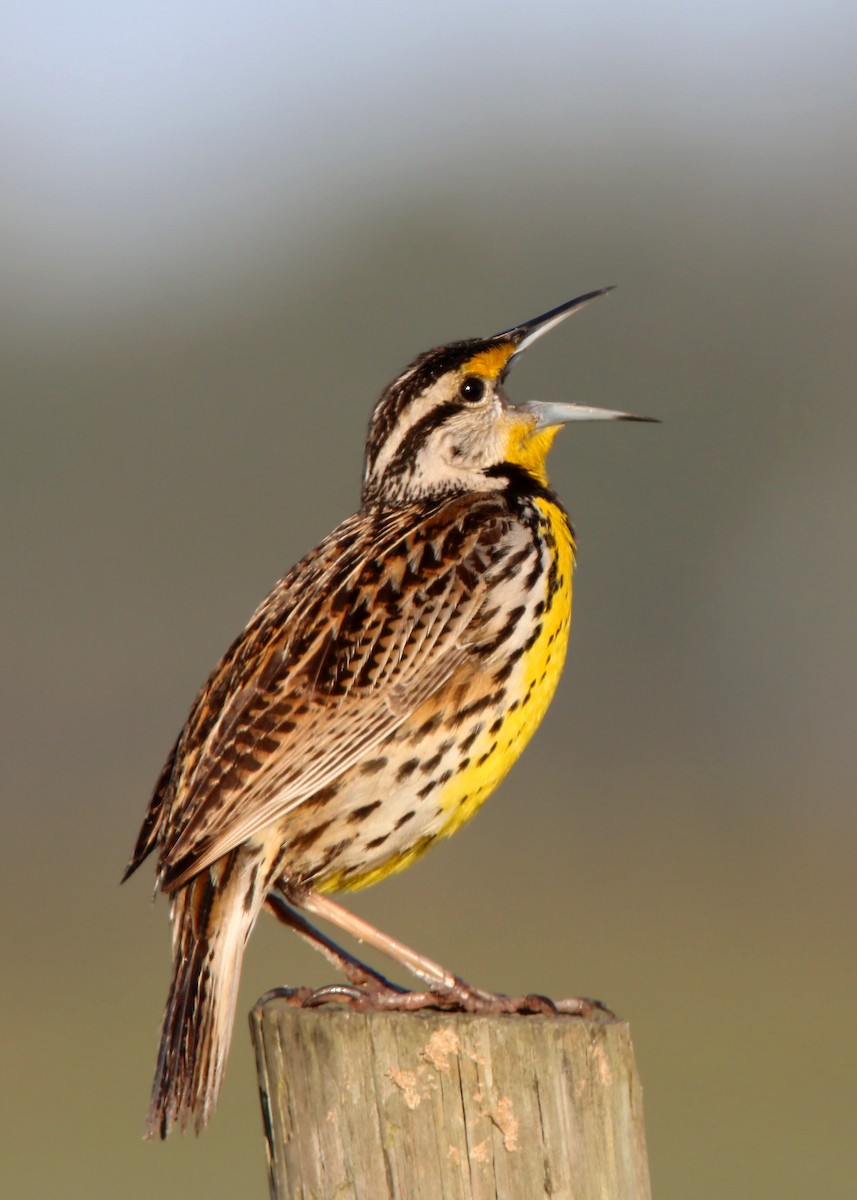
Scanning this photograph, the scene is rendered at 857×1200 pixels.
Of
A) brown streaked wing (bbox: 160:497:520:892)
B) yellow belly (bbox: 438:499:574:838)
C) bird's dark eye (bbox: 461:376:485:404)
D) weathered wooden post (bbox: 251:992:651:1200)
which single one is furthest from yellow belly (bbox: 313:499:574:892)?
weathered wooden post (bbox: 251:992:651:1200)

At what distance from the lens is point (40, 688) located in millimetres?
25266

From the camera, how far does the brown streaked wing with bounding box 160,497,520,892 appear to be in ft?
12.0

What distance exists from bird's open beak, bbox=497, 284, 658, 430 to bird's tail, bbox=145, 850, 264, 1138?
1200 mm

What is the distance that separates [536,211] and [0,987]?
34880mm

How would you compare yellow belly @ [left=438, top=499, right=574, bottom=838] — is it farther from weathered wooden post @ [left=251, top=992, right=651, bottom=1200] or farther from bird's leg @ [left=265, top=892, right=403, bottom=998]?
weathered wooden post @ [left=251, top=992, right=651, bottom=1200]

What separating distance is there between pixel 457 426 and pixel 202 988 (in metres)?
1.42

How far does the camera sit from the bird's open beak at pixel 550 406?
4.32 meters

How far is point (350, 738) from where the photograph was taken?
376 cm

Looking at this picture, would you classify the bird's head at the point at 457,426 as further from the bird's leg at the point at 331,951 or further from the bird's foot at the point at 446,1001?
the bird's foot at the point at 446,1001

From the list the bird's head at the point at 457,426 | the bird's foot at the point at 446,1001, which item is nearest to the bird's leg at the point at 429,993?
the bird's foot at the point at 446,1001

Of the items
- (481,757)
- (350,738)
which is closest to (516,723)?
(481,757)

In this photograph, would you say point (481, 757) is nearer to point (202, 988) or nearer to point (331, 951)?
point (331, 951)

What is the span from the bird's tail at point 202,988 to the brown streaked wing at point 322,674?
0.28 feet

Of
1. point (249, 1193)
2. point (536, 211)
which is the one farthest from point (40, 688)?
point (536, 211)
